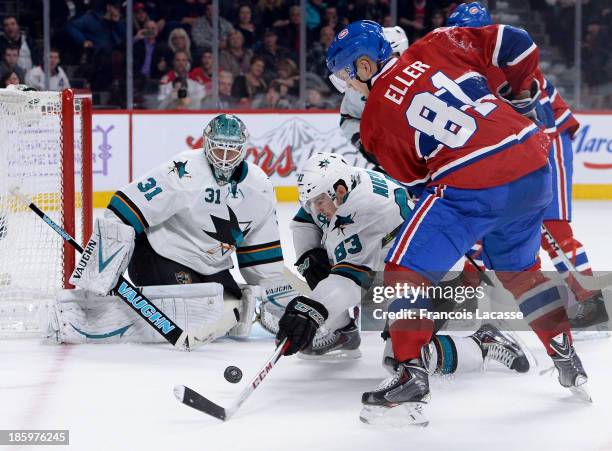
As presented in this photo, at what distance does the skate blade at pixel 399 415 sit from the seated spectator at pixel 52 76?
5.63 meters

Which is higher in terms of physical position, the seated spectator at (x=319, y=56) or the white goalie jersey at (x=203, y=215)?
Answer: the white goalie jersey at (x=203, y=215)

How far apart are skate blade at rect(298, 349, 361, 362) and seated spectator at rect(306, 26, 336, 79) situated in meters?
5.42

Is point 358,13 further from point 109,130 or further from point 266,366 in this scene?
point 266,366

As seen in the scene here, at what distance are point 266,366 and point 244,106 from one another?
5.73m

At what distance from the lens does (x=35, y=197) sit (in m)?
4.13

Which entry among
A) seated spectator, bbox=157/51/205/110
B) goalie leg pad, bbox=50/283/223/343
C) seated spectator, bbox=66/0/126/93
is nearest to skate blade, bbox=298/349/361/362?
goalie leg pad, bbox=50/283/223/343

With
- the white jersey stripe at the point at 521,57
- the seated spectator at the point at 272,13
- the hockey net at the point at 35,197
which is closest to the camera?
the white jersey stripe at the point at 521,57

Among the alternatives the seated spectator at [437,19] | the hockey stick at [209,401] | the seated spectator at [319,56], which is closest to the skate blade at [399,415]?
the hockey stick at [209,401]

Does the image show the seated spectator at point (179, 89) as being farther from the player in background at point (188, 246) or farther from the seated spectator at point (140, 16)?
the player in background at point (188, 246)

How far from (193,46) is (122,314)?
198 inches

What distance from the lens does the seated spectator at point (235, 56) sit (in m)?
8.46

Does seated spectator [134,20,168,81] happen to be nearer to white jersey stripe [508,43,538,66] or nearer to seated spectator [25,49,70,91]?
seated spectator [25,49,70,91]

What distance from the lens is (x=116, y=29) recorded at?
8.08 metres

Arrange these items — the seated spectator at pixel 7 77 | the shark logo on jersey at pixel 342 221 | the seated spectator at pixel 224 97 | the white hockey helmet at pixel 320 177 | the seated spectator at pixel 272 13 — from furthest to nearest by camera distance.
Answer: the seated spectator at pixel 272 13 → the seated spectator at pixel 224 97 → the seated spectator at pixel 7 77 → the shark logo on jersey at pixel 342 221 → the white hockey helmet at pixel 320 177
